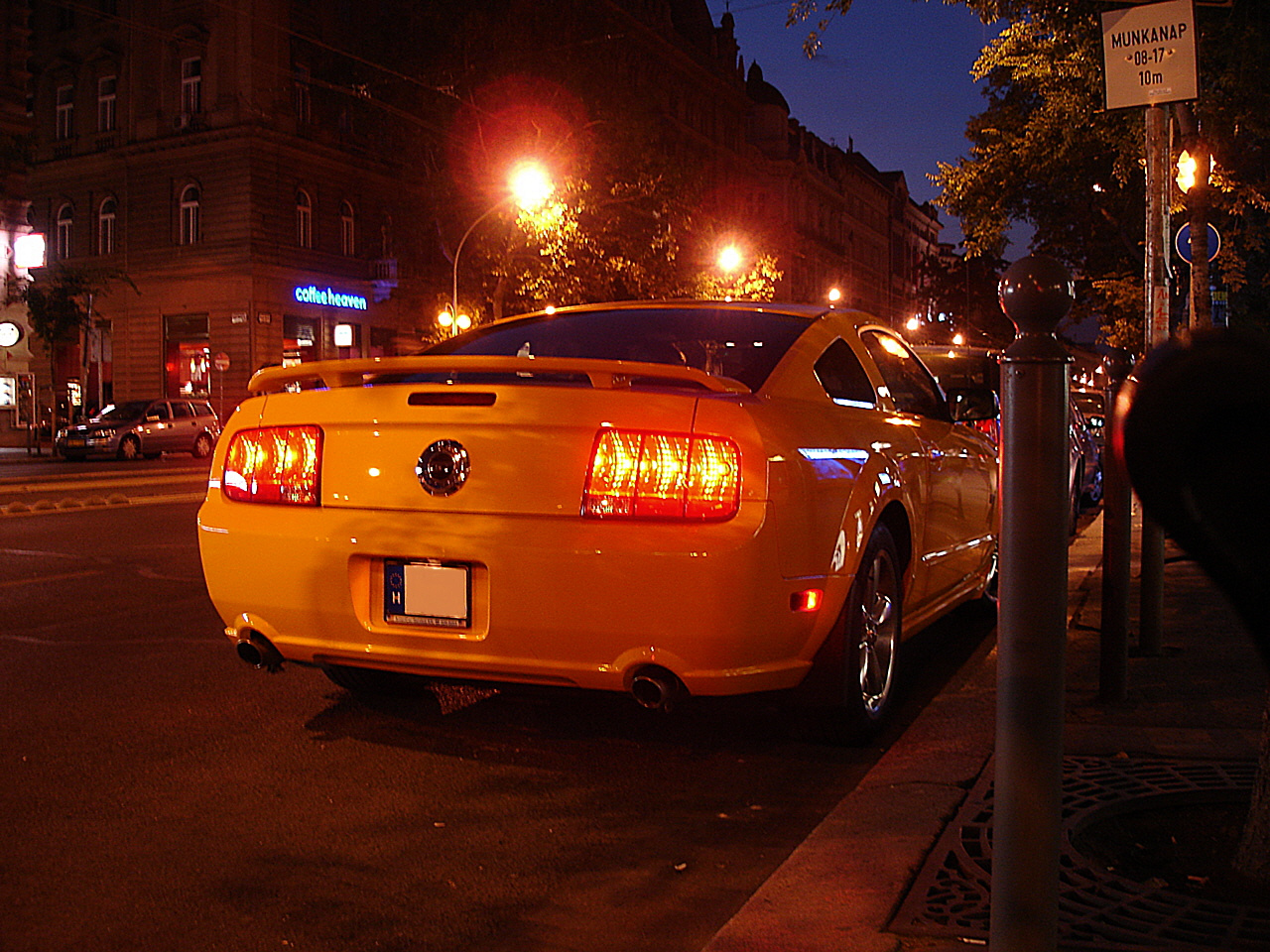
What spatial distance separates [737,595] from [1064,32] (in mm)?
9956

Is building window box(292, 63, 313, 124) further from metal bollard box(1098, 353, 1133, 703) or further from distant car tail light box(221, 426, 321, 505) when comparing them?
metal bollard box(1098, 353, 1133, 703)

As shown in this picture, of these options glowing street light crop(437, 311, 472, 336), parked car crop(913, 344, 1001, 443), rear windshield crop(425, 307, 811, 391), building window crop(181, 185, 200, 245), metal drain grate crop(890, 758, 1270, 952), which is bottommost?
metal drain grate crop(890, 758, 1270, 952)

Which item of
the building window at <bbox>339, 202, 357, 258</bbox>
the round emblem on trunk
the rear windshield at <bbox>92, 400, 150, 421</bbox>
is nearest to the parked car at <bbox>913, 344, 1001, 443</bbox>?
the round emblem on trunk

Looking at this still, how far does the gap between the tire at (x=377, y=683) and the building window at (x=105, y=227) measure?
4000 cm

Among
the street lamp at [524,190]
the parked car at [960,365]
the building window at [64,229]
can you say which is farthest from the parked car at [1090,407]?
the building window at [64,229]

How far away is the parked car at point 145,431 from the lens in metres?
31.0

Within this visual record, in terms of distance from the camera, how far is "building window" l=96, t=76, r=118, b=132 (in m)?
41.3

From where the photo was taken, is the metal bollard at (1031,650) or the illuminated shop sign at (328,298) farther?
the illuminated shop sign at (328,298)

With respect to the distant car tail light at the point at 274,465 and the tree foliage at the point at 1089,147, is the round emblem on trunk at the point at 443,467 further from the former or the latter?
the tree foliage at the point at 1089,147

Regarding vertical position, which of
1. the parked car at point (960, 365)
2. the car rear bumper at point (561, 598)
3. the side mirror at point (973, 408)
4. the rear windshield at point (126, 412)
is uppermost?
the rear windshield at point (126, 412)

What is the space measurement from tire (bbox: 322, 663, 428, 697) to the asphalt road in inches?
2.6

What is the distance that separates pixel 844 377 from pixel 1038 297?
2389mm

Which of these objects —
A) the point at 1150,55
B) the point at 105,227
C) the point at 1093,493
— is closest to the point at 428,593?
the point at 1150,55

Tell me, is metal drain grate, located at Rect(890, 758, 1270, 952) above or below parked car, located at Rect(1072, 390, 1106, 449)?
below
